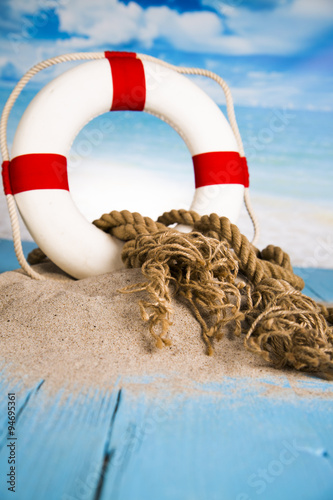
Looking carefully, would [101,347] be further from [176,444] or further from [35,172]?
[35,172]

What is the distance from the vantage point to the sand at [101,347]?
3.11ft

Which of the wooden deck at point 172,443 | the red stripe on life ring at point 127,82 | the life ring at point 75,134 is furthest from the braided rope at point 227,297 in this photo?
the red stripe on life ring at point 127,82

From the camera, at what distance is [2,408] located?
32.6 inches

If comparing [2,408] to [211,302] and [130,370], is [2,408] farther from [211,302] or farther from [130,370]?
[211,302]

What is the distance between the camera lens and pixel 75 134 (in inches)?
62.2

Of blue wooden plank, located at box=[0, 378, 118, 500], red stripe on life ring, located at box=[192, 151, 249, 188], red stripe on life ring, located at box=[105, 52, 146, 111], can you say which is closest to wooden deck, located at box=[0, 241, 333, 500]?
blue wooden plank, located at box=[0, 378, 118, 500]

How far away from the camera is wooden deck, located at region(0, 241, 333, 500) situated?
0.67 meters

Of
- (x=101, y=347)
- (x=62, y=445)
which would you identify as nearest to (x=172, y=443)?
(x=62, y=445)

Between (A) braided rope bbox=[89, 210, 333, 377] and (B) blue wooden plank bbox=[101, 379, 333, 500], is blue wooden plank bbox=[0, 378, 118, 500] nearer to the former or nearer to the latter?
(B) blue wooden plank bbox=[101, 379, 333, 500]

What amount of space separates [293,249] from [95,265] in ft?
6.01

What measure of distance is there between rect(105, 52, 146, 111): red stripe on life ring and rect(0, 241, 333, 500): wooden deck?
105 cm

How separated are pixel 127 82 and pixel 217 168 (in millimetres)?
438

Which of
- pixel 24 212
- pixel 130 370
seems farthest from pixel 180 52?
pixel 130 370

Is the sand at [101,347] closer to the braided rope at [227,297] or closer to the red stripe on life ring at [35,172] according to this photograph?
the braided rope at [227,297]
